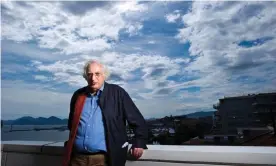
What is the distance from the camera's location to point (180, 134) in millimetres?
9844

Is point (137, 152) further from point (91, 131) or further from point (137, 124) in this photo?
point (91, 131)

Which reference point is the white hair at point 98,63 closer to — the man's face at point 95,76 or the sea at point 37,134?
the man's face at point 95,76

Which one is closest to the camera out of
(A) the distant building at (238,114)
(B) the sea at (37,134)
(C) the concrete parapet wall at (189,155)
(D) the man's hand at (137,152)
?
(C) the concrete parapet wall at (189,155)

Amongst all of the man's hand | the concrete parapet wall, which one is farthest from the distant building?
the man's hand

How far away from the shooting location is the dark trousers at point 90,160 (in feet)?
3.64

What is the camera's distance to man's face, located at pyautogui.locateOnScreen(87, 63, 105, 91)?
118 centimetres

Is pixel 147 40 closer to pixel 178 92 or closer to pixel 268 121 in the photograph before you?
pixel 178 92

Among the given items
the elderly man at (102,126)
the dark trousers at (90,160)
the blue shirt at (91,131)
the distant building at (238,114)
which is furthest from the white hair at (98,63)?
the distant building at (238,114)

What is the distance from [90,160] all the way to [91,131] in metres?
0.15

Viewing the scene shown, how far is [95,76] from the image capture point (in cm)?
118

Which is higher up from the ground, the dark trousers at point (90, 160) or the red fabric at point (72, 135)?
the red fabric at point (72, 135)

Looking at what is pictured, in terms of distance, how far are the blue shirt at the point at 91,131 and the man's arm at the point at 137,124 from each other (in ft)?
0.49

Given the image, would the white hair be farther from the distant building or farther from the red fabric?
the distant building

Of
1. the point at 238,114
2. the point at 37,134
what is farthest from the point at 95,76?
the point at 238,114
